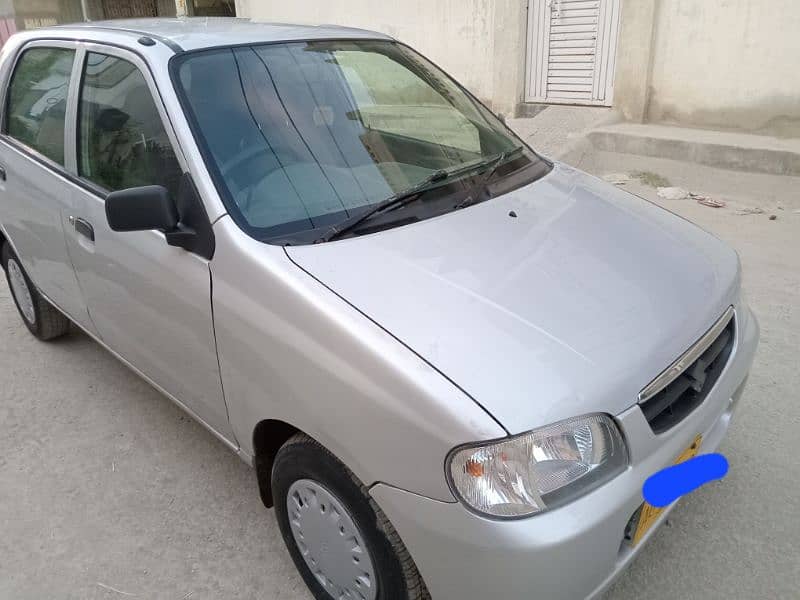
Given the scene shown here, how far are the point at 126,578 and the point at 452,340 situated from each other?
1573 mm

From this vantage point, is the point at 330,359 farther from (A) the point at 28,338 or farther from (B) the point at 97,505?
(A) the point at 28,338

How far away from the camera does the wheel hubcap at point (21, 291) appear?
3951 mm

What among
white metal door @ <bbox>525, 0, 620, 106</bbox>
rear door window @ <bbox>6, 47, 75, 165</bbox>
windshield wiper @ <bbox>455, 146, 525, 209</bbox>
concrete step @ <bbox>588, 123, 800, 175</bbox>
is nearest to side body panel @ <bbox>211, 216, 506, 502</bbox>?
windshield wiper @ <bbox>455, 146, 525, 209</bbox>

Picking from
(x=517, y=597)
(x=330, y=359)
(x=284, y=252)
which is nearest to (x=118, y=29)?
(x=284, y=252)

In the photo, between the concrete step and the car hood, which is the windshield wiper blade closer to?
the car hood

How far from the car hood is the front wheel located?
470 millimetres

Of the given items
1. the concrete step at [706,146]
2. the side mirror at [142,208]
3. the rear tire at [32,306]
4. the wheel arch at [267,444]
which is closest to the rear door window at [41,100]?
the rear tire at [32,306]

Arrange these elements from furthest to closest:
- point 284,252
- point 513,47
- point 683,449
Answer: point 513,47 → point 284,252 → point 683,449

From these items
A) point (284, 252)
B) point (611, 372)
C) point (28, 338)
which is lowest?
point (28, 338)

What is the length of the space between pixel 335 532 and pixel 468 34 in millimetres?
8058

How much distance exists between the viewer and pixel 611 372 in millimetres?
1722

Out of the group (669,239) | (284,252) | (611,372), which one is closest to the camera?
(611,372)

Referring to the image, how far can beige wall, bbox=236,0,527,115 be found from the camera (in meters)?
8.38

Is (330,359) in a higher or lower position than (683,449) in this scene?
higher
